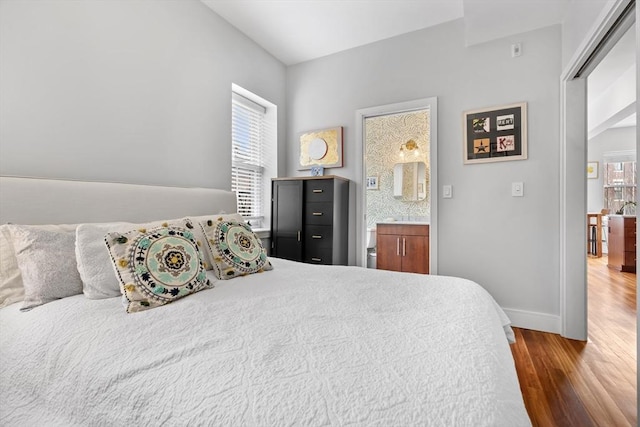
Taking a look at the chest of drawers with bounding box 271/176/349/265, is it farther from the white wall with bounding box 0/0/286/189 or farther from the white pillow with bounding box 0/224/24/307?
the white pillow with bounding box 0/224/24/307

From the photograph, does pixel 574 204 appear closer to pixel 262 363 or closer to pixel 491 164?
pixel 491 164

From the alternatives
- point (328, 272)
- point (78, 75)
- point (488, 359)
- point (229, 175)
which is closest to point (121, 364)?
point (488, 359)

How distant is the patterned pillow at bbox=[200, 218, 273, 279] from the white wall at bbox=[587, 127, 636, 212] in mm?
7381

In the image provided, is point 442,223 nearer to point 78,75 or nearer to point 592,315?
point 592,315

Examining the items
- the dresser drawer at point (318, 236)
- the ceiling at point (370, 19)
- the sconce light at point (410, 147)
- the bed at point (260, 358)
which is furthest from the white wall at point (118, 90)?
the sconce light at point (410, 147)

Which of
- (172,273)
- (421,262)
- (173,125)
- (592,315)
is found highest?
(173,125)

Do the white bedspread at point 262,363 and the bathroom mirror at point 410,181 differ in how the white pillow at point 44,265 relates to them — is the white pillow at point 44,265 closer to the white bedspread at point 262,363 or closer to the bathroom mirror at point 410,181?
the white bedspread at point 262,363

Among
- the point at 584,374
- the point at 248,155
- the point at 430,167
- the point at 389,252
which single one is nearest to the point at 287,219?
the point at 248,155

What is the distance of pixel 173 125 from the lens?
7.89ft

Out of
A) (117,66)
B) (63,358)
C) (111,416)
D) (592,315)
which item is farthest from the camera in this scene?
(592,315)

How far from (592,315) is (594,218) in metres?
4.67

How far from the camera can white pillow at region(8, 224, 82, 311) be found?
1.25 meters

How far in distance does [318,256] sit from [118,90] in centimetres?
214

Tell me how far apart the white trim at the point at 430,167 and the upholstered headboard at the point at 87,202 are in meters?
1.69
